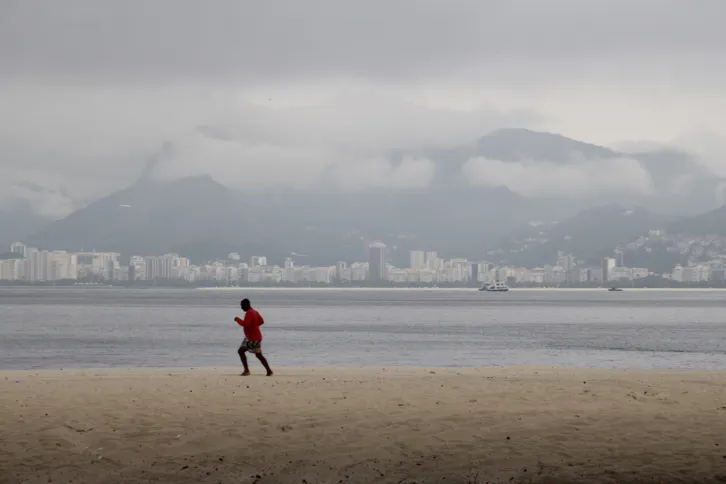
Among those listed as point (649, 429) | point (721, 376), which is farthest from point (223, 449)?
point (721, 376)

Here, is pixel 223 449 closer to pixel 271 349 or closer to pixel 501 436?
pixel 501 436

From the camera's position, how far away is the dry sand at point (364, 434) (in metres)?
16.2

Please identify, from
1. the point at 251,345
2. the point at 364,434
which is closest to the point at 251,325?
the point at 251,345

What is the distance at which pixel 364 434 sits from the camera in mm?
18156

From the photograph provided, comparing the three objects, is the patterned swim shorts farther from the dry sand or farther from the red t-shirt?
the dry sand

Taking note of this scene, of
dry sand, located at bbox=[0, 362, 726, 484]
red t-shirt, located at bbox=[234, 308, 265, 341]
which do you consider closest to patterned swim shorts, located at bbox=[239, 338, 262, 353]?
red t-shirt, located at bbox=[234, 308, 265, 341]

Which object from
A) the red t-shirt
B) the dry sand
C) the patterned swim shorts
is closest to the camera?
the dry sand

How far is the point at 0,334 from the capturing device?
84375mm

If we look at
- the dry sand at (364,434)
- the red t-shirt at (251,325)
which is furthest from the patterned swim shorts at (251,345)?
the dry sand at (364,434)

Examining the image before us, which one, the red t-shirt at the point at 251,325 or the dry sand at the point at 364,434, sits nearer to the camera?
the dry sand at the point at 364,434

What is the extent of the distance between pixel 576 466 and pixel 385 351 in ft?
151

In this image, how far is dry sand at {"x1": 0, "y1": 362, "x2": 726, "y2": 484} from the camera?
53.3 feet

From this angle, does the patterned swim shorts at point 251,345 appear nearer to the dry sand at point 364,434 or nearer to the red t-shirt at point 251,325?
the red t-shirt at point 251,325

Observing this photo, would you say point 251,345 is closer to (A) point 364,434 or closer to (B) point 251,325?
(B) point 251,325
